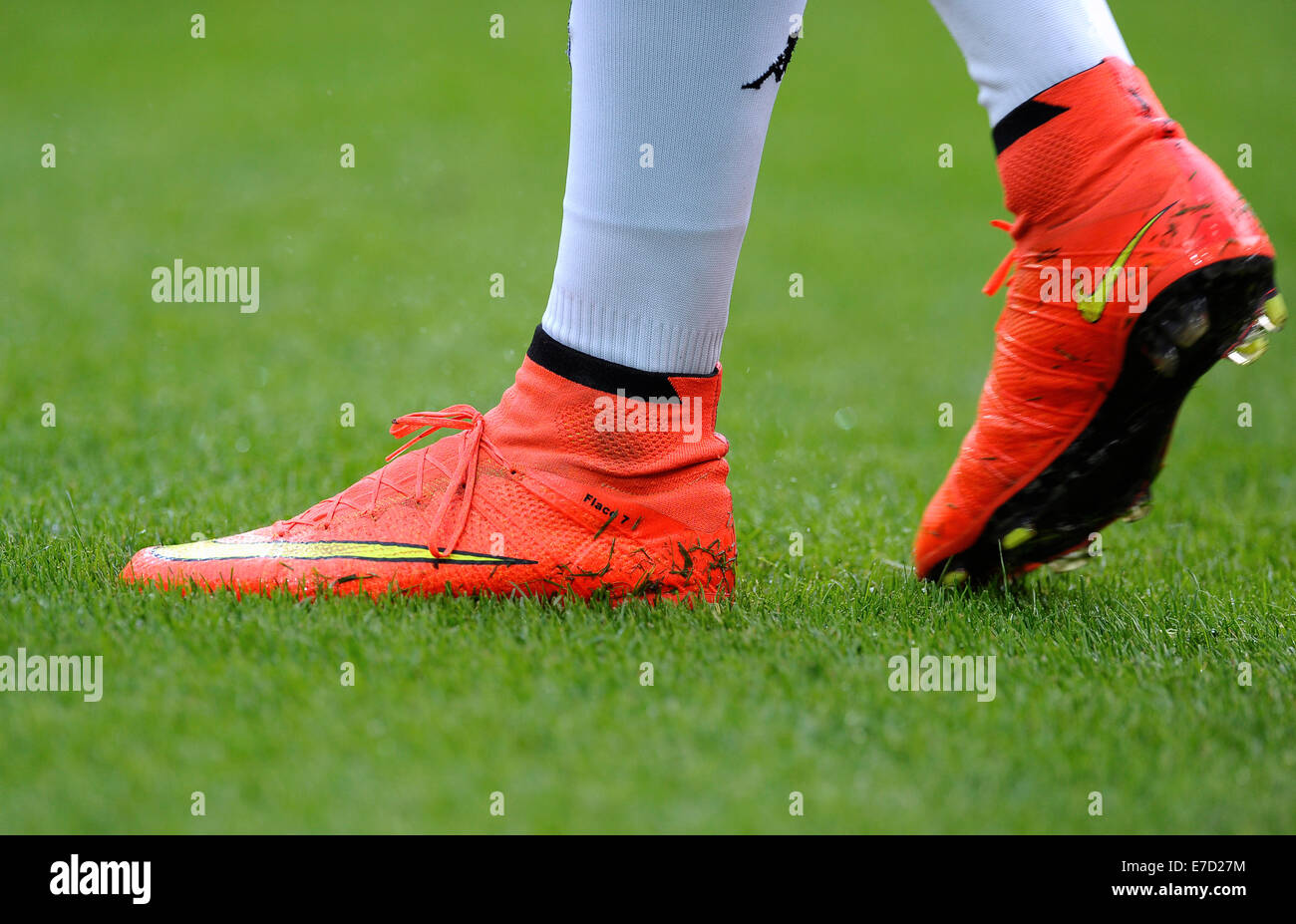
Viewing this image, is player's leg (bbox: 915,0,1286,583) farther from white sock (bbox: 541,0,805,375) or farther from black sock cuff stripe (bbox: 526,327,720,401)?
black sock cuff stripe (bbox: 526,327,720,401)

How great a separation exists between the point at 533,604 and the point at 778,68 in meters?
0.72

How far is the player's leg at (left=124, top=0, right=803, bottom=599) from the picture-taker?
139cm

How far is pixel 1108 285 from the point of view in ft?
4.69

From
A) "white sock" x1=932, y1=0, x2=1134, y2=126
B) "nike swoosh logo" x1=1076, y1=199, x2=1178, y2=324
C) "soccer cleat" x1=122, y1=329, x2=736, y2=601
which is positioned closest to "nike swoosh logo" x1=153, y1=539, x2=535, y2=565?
"soccer cleat" x1=122, y1=329, x2=736, y2=601

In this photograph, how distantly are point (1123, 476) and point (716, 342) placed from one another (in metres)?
0.55

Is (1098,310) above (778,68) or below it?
below

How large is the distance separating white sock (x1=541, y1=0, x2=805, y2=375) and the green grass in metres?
0.37

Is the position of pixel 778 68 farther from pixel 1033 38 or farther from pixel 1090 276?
pixel 1090 276

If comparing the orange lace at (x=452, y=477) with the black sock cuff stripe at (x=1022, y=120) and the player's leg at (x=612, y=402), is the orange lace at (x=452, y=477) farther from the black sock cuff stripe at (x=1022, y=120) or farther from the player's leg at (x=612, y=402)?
the black sock cuff stripe at (x=1022, y=120)

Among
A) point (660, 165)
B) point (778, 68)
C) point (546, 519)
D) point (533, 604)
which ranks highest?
A: point (778, 68)

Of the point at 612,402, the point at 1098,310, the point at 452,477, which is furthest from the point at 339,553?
the point at 1098,310

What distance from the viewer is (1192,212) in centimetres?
140
